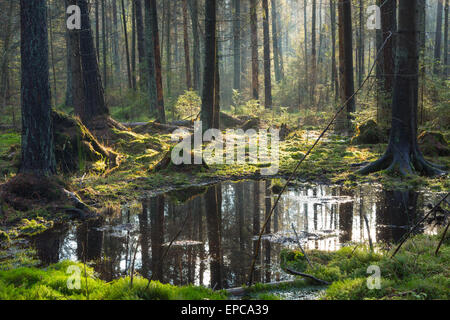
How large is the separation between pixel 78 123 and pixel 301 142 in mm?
→ 8484

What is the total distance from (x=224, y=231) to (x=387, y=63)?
10751mm

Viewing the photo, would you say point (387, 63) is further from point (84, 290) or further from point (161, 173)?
point (84, 290)

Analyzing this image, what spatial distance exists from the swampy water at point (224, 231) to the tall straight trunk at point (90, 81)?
6.61m

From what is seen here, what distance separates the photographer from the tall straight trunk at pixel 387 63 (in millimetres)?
14055

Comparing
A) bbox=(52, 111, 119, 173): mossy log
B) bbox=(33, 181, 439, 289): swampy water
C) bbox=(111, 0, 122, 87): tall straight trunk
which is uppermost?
bbox=(111, 0, 122, 87): tall straight trunk

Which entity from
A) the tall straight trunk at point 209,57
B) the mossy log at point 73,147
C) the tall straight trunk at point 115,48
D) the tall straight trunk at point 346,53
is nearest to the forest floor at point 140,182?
the mossy log at point 73,147

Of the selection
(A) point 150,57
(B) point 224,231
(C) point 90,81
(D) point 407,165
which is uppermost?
(A) point 150,57

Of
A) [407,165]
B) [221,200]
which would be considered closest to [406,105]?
[407,165]

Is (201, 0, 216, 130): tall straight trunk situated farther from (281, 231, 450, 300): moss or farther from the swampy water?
(281, 231, 450, 300): moss

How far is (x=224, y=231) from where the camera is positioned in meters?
6.64

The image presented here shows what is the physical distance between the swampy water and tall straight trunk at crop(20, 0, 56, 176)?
1730 millimetres

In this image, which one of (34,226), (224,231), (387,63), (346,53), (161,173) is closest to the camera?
(224,231)

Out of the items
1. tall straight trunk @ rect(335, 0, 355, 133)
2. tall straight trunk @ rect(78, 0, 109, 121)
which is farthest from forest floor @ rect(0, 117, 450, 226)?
tall straight trunk @ rect(335, 0, 355, 133)

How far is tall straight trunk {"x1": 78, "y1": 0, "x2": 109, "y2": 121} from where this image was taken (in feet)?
46.7
